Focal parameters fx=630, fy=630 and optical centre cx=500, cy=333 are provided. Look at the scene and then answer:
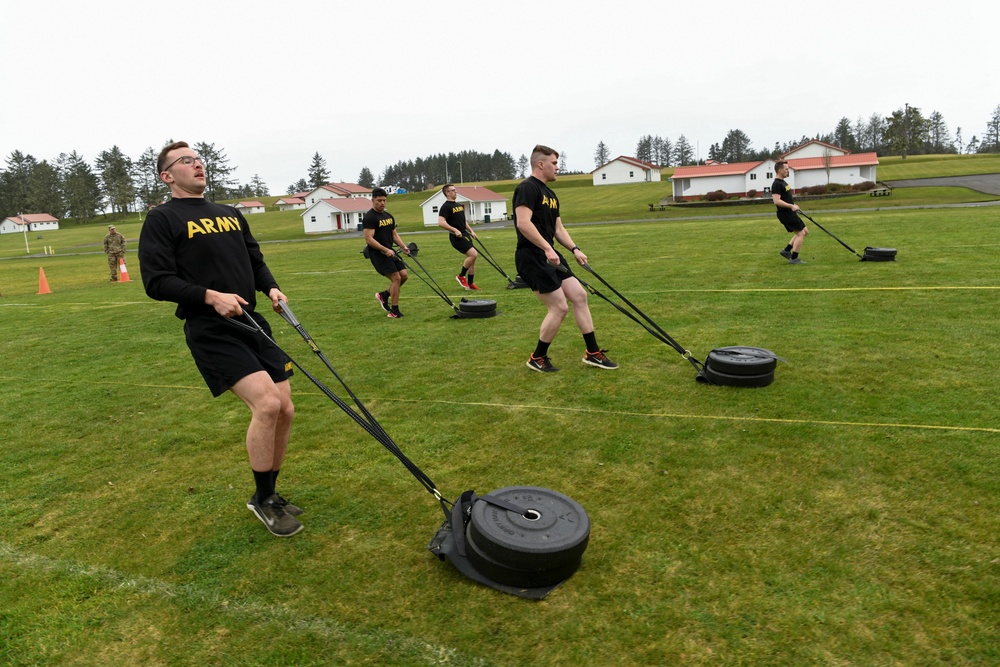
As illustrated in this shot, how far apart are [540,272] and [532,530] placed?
12.5 ft

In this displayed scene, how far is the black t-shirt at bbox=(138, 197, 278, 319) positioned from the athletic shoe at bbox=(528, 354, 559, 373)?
3.62 meters

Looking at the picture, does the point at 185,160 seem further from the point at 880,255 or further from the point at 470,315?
the point at 880,255

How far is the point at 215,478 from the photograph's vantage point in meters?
4.84

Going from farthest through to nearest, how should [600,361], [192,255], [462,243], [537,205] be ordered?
[462,243] < [600,361] < [537,205] < [192,255]

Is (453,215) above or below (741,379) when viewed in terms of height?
above

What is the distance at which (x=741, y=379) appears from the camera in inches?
235

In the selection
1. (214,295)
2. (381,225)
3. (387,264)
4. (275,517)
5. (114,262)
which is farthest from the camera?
(114,262)

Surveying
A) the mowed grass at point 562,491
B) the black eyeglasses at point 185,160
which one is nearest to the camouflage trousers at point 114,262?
the mowed grass at point 562,491

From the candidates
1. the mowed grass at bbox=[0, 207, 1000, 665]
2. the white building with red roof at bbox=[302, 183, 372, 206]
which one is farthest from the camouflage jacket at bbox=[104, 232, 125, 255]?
the white building with red roof at bbox=[302, 183, 372, 206]

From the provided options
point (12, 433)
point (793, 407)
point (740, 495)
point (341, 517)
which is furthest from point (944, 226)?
point (12, 433)

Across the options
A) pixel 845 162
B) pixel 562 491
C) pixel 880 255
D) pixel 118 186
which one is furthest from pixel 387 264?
pixel 118 186

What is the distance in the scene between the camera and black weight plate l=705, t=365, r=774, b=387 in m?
5.96

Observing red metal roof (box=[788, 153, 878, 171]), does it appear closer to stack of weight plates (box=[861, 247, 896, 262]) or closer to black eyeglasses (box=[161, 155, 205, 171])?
stack of weight plates (box=[861, 247, 896, 262])

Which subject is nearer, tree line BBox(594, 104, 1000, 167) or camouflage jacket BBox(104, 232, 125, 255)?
camouflage jacket BBox(104, 232, 125, 255)
